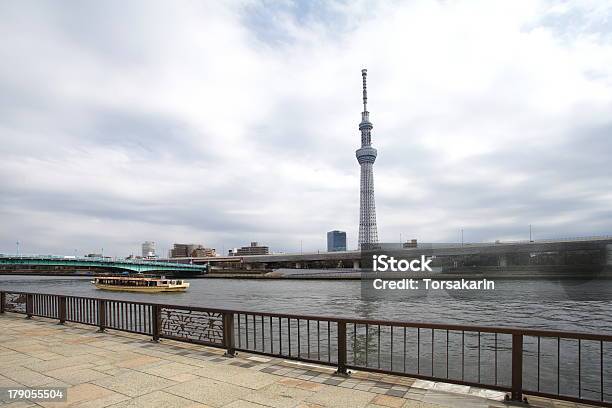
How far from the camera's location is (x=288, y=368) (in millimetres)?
8453

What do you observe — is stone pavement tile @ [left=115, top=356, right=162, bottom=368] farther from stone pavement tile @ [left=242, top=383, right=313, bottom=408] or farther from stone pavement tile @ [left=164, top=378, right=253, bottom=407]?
stone pavement tile @ [left=242, top=383, right=313, bottom=408]

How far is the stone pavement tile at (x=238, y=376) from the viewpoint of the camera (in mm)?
7402

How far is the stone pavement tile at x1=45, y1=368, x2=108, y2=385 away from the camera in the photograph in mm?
7742

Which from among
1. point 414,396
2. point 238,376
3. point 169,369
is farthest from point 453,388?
point 169,369

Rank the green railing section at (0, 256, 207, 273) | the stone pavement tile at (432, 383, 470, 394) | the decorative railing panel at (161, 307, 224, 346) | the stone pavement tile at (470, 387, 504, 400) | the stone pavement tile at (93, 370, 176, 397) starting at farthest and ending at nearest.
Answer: the green railing section at (0, 256, 207, 273)
the decorative railing panel at (161, 307, 224, 346)
the stone pavement tile at (93, 370, 176, 397)
the stone pavement tile at (432, 383, 470, 394)
the stone pavement tile at (470, 387, 504, 400)

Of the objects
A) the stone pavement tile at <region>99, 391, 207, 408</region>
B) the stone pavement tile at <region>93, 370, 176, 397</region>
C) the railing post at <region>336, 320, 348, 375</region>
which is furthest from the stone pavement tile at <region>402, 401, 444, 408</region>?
the stone pavement tile at <region>93, 370, 176, 397</region>

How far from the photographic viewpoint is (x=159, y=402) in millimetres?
6488

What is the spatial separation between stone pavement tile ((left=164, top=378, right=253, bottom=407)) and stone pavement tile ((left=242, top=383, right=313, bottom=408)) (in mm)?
236

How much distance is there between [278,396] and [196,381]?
1807mm

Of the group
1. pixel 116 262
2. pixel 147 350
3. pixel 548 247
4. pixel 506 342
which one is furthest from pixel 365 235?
pixel 147 350

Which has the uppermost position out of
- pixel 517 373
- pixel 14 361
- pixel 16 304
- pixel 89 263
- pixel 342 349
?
pixel 517 373

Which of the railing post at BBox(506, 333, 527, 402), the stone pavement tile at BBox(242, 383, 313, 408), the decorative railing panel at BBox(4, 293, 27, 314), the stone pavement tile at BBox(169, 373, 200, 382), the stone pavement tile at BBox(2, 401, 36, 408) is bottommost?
the decorative railing panel at BBox(4, 293, 27, 314)

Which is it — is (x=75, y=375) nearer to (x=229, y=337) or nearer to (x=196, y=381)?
(x=196, y=381)

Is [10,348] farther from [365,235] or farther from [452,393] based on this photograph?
[365,235]
